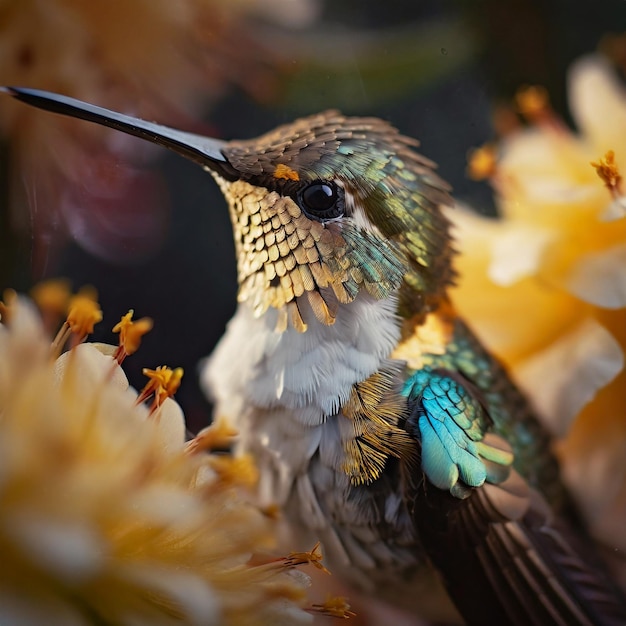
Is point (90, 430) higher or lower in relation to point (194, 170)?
lower

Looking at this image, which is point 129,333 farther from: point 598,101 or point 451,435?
point 598,101

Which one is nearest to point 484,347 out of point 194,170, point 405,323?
point 405,323

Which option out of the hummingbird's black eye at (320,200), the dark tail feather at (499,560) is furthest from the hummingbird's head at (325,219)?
the dark tail feather at (499,560)

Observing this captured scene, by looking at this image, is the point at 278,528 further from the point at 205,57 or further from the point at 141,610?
the point at 205,57

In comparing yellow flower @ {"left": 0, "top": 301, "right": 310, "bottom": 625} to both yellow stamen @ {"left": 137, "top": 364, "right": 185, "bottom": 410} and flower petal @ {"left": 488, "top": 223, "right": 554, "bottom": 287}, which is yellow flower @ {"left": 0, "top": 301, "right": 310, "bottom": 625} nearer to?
yellow stamen @ {"left": 137, "top": 364, "right": 185, "bottom": 410}

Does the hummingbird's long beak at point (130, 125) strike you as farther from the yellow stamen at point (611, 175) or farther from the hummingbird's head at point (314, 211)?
the yellow stamen at point (611, 175)

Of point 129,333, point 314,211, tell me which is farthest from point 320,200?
point 129,333

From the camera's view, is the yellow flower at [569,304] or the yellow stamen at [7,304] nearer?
the yellow stamen at [7,304]

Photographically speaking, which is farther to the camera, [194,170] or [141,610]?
[194,170]
